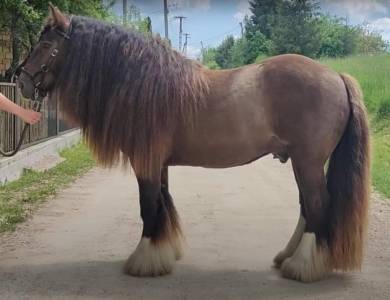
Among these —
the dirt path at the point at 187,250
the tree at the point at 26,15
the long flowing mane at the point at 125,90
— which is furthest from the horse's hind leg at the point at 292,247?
the tree at the point at 26,15

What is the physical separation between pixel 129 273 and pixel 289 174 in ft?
20.7

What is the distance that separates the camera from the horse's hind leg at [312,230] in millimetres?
4242

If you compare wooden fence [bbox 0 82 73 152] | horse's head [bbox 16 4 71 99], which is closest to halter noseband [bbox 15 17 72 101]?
horse's head [bbox 16 4 71 99]

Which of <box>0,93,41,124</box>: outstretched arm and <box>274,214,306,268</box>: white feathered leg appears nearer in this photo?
<box>0,93,41,124</box>: outstretched arm

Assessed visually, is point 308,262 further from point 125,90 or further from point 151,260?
point 125,90

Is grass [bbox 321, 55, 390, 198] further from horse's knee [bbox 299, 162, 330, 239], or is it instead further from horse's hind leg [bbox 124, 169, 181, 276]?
horse's hind leg [bbox 124, 169, 181, 276]

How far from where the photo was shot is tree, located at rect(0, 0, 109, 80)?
981 centimetres

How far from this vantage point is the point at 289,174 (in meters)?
10.3

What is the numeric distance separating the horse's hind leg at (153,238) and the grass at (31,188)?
1957 millimetres

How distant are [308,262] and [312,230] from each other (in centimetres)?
24

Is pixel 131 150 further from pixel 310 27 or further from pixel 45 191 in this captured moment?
pixel 310 27

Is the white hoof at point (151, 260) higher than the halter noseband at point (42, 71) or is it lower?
lower

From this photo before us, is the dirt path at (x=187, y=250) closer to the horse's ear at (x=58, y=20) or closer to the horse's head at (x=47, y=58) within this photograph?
the horse's head at (x=47, y=58)

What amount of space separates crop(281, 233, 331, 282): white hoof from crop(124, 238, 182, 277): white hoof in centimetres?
88
